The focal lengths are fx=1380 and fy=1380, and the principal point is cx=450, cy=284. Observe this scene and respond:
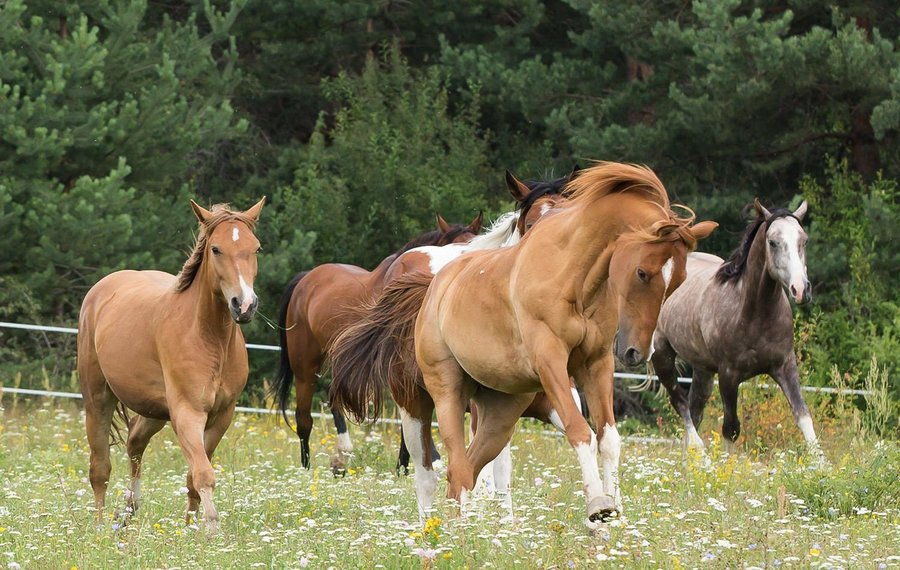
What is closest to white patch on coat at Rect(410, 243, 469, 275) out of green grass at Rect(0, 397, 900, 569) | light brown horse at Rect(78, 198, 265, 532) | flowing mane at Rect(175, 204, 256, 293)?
green grass at Rect(0, 397, 900, 569)

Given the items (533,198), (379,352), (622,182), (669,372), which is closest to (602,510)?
(622,182)

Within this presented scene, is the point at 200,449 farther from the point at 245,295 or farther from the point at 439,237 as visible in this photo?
the point at 439,237

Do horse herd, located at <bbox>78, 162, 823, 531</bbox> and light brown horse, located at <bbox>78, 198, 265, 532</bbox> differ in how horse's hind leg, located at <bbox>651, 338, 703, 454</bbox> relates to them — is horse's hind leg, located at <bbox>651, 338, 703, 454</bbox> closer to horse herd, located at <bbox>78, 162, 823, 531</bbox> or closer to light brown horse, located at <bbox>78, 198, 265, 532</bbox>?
horse herd, located at <bbox>78, 162, 823, 531</bbox>

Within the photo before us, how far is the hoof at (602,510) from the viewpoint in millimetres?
5961

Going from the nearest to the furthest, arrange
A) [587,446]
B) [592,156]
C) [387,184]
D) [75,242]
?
[587,446], [75,242], [592,156], [387,184]

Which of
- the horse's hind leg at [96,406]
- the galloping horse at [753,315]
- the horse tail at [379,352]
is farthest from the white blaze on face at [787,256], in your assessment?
the horse's hind leg at [96,406]

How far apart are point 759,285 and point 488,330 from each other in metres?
4.87

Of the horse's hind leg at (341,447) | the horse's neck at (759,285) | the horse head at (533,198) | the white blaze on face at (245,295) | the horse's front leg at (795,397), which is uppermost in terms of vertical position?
the horse head at (533,198)

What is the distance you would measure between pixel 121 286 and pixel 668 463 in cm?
407

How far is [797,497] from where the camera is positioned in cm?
792

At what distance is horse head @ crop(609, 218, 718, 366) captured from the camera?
19.8 feet

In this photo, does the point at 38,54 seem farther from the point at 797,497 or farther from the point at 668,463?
the point at 797,497

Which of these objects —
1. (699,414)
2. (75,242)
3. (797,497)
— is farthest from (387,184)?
(797,497)

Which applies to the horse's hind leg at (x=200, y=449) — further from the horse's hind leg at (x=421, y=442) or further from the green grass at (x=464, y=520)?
the horse's hind leg at (x=421, y=442)
